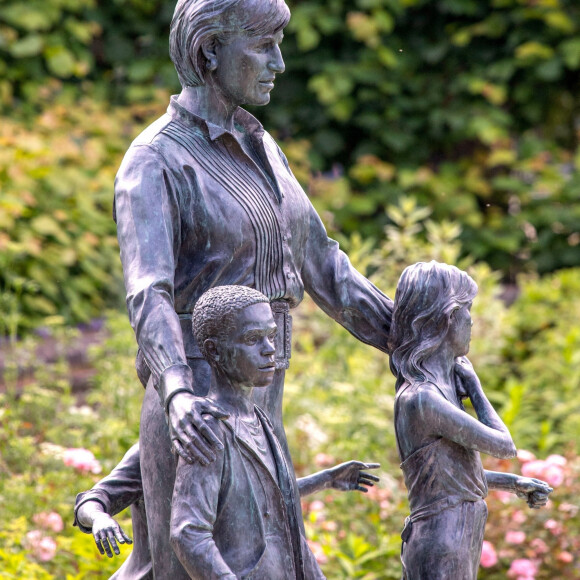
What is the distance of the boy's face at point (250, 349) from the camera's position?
2.94 meters

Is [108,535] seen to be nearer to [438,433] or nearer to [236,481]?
[236,481]

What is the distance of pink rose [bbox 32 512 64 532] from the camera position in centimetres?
506

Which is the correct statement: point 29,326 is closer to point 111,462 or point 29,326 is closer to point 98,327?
point 98,327

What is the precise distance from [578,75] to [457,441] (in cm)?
764

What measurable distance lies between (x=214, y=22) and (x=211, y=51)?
0.28 feet

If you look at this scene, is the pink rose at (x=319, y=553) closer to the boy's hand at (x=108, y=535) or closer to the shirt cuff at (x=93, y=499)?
the shirt cuff at (x=93, y=499)

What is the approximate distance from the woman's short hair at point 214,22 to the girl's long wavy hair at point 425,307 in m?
0.76

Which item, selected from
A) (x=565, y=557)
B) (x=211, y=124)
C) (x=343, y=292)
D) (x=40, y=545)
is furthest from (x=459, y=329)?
(x=565, y=557)

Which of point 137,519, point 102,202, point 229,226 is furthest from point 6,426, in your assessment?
point 102,202

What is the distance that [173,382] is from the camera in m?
2.84

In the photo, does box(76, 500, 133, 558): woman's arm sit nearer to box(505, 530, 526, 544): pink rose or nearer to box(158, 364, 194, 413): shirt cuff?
box(158, 364, 194, 413): shirt cuff

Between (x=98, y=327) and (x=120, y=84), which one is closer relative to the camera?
(x=98, y=327)

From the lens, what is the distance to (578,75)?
10305 mm

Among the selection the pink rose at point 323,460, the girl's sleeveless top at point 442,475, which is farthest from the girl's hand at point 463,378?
the pink rose at point 323,460
